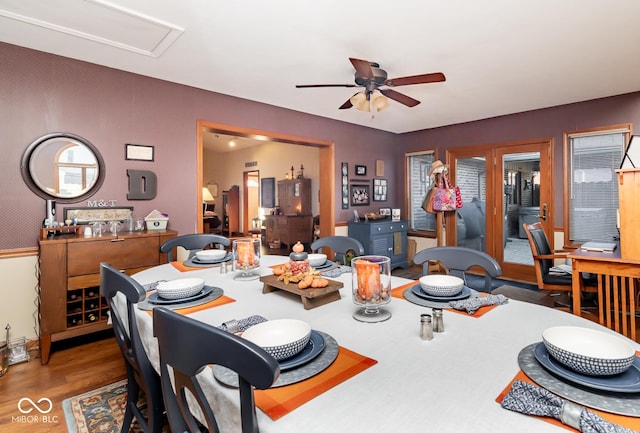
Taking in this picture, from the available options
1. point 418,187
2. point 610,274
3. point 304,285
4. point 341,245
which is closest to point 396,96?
point 341,245

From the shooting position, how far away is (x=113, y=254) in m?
2.74

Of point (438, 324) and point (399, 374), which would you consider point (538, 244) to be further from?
point (399, 374)

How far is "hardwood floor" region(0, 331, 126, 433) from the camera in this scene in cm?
189

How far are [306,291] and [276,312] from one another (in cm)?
15

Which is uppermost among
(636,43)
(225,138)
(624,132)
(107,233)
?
(225,138)

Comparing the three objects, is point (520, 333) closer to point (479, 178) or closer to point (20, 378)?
point (20, 378)

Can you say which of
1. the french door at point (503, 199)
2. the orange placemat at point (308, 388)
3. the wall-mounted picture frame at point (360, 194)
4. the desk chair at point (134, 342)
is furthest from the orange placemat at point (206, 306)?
the french door at point (503, 199)

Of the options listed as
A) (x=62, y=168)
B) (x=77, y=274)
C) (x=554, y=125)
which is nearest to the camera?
(x=77, y=274)

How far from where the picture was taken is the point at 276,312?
1.31 m

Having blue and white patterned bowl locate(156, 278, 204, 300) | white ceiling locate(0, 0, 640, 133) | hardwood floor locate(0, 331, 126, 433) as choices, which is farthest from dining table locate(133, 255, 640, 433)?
white ceiling locate(0, 0, 640, 133)

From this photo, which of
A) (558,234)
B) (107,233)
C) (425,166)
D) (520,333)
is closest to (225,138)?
(425,166)

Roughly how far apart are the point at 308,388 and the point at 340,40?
2.60 m

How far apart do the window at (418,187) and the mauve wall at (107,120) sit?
9.82 feet

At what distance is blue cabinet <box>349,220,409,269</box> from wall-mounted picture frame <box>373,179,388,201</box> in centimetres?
61
